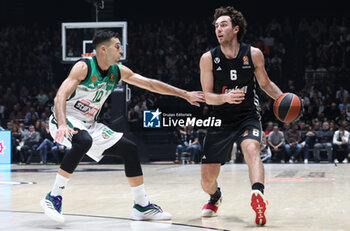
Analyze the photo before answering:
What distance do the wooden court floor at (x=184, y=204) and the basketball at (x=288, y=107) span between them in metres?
0.94

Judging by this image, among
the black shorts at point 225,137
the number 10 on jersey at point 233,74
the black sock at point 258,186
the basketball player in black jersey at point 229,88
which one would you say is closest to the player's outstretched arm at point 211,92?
the basketball player in black jersey at point 229,88

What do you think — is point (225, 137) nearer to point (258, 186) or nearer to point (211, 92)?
point (211, 92)

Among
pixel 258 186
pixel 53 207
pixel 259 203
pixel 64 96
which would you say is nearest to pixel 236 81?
pixel 258 186

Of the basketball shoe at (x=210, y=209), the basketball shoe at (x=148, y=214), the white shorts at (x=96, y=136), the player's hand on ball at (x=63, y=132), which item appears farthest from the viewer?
the basketball shoe at (x=210, y=209)

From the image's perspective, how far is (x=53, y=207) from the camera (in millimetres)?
4434

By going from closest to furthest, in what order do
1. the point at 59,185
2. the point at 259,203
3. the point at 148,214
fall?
the point at 259,203 → the point at 59,185 → the point at 148,214

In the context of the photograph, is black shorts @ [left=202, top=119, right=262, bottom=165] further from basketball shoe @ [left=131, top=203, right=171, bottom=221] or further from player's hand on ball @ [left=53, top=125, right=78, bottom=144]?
player's hand on ball @ [left=53, top=125, right=78, bottom=144]

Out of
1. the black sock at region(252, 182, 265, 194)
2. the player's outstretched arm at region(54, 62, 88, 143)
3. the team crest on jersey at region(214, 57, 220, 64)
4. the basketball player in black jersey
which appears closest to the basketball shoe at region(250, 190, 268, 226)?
the black sock at region(252, 182, 265, 194)

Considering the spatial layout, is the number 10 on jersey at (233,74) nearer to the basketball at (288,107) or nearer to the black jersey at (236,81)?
the black jersey at (236,81)

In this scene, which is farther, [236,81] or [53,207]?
[236,81]

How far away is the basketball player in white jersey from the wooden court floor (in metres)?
0.24

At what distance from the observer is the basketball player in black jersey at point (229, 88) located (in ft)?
15.7

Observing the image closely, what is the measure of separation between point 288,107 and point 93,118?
5.79 ft

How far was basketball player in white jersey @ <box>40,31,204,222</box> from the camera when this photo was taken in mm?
4473
